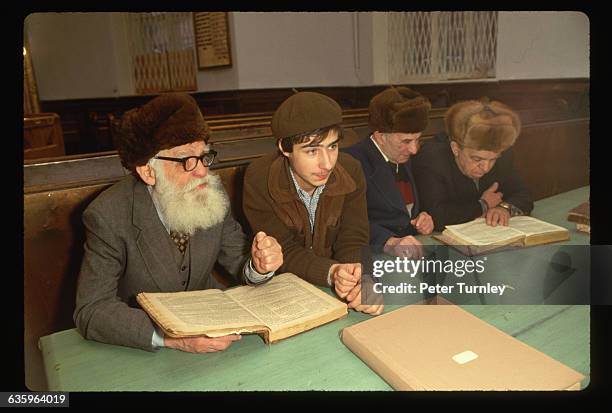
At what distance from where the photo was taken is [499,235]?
1.33 metres

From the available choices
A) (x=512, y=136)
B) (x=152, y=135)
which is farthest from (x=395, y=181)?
(x=152, y=135)

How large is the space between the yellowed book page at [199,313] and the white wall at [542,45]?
101cm

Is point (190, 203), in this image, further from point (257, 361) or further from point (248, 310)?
point (257, 361)

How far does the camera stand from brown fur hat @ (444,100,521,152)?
4.56 feet

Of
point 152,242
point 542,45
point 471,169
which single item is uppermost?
point 542,45

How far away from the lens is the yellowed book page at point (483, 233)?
1293 mm

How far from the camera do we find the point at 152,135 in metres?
1.12

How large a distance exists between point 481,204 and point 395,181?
12.6 inches

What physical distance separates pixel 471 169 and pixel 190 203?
911mm

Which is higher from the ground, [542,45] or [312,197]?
[542,45]

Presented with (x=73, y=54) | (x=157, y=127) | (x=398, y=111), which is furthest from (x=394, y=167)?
(x=73, y=54)

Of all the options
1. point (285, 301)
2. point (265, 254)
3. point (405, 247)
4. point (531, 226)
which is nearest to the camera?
point (285, 301)

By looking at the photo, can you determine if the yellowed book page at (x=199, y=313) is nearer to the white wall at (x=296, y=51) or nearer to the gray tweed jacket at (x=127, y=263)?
the gray tweed jacket at (x=127, y=263)

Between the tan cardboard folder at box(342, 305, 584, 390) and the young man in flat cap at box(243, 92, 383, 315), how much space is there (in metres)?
0.16
